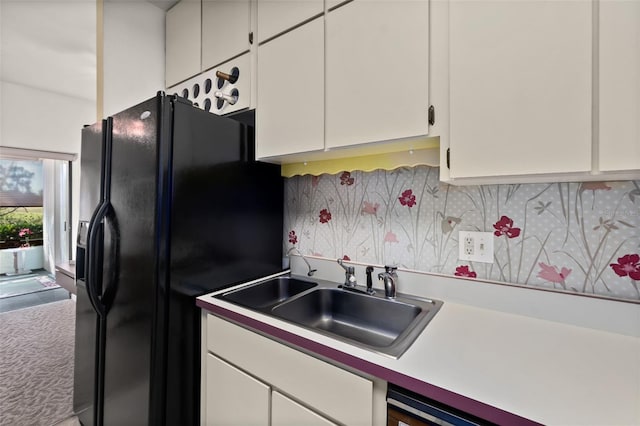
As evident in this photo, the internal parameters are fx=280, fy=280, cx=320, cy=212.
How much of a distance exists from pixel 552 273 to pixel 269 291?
4.13ft

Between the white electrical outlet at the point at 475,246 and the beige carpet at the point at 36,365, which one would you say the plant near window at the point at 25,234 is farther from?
the white electrical outlet at the point at 475,246

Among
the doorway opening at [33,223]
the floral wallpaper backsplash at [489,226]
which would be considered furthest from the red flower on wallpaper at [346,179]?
the doorway opening at [33,223]

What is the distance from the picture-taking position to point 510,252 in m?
1.13

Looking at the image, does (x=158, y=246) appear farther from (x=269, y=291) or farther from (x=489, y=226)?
(x=489, y=226)

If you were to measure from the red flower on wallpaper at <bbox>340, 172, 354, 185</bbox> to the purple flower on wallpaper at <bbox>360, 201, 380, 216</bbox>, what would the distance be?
150 mm

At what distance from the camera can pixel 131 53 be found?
186 centimetres

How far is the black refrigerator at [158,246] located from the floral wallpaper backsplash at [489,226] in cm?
48

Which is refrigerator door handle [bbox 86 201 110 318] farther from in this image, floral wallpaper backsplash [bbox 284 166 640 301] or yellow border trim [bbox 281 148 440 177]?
floral wallpaper backsplash [bbox 284 166 640 301]

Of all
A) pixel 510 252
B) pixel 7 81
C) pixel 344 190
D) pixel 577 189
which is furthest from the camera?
pixel 7 81

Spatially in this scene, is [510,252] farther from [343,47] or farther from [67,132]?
[67,132]

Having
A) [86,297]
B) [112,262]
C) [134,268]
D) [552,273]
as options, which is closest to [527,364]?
[552,273]

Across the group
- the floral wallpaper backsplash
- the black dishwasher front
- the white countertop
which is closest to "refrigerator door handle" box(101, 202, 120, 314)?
the white countertop

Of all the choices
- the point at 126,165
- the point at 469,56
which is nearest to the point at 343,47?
the point at 469,56

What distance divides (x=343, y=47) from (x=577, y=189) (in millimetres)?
1039
